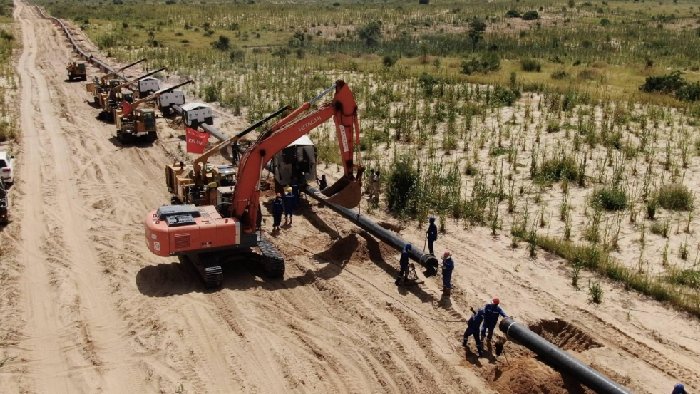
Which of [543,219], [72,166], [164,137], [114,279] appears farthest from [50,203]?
[543,219]

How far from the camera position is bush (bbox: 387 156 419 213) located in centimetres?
2228

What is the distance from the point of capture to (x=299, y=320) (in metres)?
15.5

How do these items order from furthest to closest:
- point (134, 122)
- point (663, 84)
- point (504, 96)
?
point (663, 84), point (504, 96), point (134, 122)

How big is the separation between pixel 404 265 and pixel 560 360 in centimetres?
510

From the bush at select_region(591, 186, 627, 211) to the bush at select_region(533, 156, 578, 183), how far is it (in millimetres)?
2169

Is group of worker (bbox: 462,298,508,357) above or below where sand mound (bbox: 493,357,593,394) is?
above

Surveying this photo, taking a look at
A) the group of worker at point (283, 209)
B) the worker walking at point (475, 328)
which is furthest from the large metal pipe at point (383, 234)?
the worker walking at point (475, 328)

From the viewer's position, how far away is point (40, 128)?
34062mm

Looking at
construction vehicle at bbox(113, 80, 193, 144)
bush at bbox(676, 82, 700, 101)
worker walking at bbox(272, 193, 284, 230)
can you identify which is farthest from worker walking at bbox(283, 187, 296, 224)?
bush at bbox(676, 82, 700, 101)

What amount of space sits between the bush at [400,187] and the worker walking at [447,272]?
587cm

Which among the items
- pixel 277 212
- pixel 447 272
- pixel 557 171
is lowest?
pixel 447 272

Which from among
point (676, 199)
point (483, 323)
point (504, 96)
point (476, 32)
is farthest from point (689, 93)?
point (476, 32)

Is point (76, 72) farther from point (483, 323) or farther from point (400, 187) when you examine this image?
point (483, 323)

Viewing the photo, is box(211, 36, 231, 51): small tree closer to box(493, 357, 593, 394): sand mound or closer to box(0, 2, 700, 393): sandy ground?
box(0, 2, 700, 393): sandy ground
